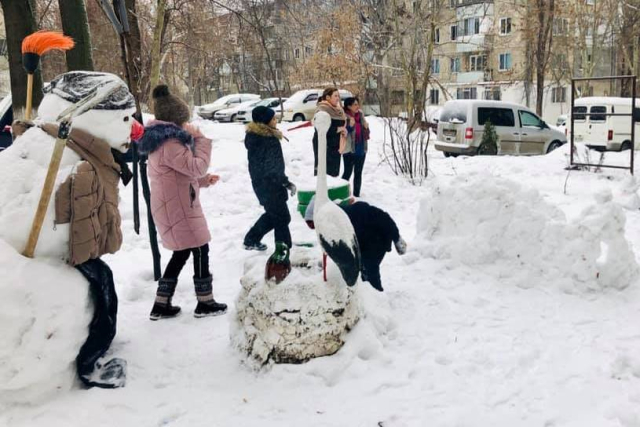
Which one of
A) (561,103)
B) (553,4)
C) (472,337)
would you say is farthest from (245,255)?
(561,103)

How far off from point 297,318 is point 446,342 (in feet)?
3.49

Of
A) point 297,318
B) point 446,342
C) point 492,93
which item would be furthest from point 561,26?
point 297,318

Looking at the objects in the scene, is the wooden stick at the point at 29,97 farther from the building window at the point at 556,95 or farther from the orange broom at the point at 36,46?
the building window at the point at 556,95

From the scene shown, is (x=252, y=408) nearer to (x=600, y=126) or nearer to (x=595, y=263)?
(x=595, y=263)

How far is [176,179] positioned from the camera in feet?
13.1

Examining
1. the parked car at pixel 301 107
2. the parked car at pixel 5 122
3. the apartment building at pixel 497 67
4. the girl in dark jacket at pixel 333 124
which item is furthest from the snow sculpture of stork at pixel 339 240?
the apartment building at pixel 497 67

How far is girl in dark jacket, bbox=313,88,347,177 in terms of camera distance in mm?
Result: 7402

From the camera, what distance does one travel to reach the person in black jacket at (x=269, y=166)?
5309 mm

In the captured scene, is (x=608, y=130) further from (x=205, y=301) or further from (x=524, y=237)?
(x=205, y=301)

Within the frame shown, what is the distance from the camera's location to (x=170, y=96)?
13.2ft

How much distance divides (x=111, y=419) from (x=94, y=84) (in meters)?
1.86

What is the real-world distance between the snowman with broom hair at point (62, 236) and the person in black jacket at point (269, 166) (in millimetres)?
1992

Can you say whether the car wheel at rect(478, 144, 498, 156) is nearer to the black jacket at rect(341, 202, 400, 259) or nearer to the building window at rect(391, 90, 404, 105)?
the building window at rect(391, 90, 404, 105)

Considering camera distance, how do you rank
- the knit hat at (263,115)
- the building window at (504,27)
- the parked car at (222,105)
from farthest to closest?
1. the building window at (504,27)
2. the parked car at (222,105)
3. the knit hat at (263,115)
